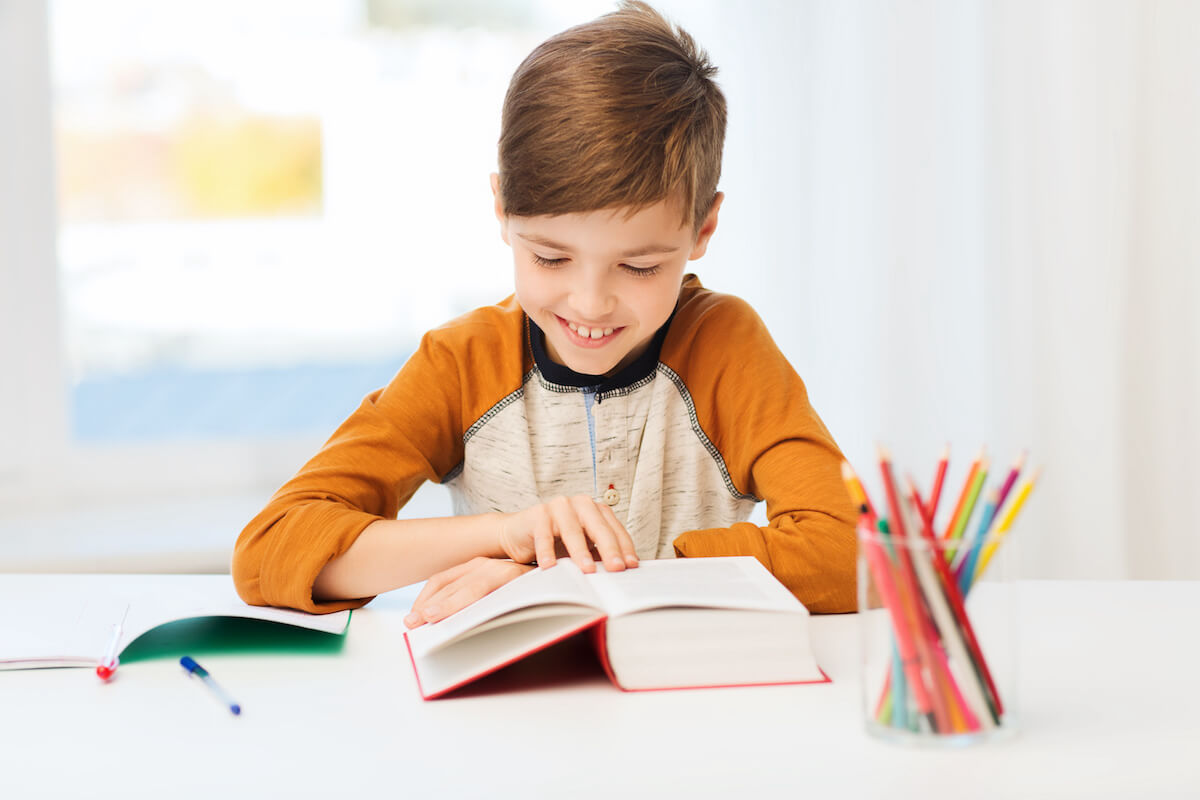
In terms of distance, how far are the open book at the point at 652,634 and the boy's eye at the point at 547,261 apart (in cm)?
35

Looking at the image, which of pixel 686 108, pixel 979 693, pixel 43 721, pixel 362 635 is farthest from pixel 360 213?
pixel 979 693

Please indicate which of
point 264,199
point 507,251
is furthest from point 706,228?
point 264,199

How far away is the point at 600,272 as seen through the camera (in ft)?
3.22

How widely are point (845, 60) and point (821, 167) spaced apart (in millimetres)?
173

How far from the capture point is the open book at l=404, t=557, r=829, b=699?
71 cm

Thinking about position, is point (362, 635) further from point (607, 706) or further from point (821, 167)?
point (821, 167)

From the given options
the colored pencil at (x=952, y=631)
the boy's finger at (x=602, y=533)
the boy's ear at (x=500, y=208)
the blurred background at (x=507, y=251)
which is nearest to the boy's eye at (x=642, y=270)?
the boy's ear at (x=500, y=208)

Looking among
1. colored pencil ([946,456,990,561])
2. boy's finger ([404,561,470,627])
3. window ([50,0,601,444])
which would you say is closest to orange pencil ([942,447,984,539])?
colored pencil ([946,456,990,561])

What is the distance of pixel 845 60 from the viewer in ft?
6.16

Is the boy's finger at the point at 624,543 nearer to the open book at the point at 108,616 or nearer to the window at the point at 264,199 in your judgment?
the open book at the point at 108,616

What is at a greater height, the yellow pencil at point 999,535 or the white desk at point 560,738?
the yellow pencil at point 999,535

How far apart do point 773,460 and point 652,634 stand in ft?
1.30

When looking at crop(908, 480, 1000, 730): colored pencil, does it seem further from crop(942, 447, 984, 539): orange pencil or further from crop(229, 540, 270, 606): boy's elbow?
crop(229, 540, 270, 606): boy's elbow

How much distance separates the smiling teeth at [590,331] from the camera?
41.1 inches
